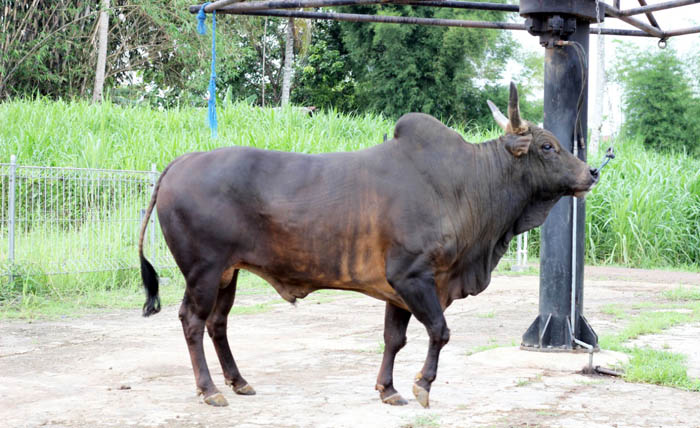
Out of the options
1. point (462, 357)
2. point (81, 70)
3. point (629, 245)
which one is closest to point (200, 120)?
point (81, 70)

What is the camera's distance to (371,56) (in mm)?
32500

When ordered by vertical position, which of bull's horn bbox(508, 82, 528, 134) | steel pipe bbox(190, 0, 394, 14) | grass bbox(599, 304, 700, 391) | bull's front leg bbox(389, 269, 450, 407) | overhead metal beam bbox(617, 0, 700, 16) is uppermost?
overhead metal beam bbox(617, 0, 700, 16)

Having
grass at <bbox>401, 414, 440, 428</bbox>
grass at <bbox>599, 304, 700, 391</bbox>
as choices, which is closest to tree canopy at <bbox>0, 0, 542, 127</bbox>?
grass at <bbox>599, 304, 700, 391</bbox>

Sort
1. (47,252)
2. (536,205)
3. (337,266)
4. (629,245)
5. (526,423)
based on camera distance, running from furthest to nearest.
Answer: (629,245) < (47,252) < (536,205) < (337,266) < (526,423)

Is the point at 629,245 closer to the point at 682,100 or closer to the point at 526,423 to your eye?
the point at 526,423

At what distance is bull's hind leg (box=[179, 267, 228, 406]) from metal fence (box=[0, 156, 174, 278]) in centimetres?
570

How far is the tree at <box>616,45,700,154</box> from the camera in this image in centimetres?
2883

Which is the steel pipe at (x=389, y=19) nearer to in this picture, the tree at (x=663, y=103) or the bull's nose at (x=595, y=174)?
the bull's nose at (x=595, y=174)

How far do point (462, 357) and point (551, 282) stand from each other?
0.94 m

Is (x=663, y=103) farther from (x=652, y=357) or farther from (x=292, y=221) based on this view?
(x=292, y=221)

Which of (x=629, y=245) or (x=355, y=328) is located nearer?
(x=355, y=328)

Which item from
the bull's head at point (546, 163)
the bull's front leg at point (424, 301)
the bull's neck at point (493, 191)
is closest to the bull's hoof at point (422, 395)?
the bull's front leg at point (424, 301)

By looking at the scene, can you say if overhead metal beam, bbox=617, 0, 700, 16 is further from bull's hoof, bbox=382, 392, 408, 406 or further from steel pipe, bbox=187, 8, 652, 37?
bull's hoof, bbox=382, 392, 408, 406

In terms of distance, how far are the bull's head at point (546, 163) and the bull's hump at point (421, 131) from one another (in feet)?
1.44
